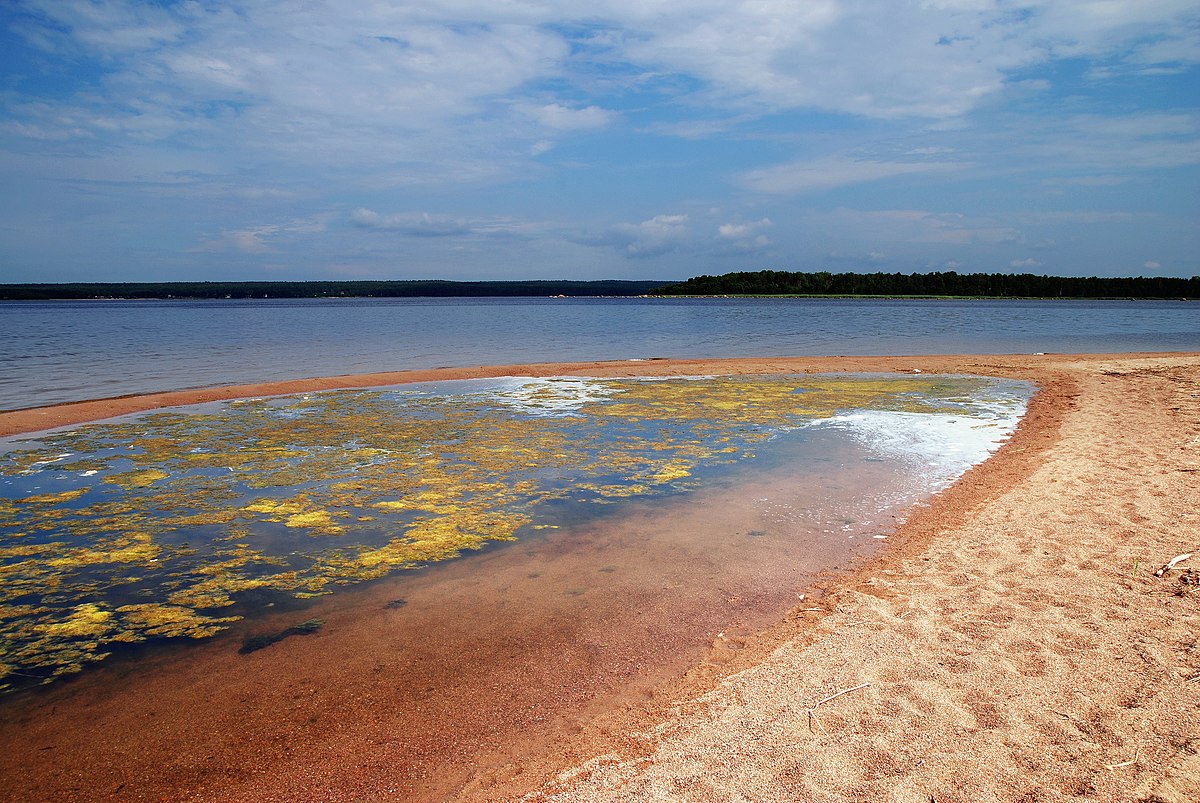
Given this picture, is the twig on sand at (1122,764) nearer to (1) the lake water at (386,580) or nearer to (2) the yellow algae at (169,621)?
(1) the lake water at (386,580)

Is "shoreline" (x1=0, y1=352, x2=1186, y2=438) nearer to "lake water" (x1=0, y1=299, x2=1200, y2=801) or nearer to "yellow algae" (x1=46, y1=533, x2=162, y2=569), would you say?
"lake water" (x1=0, y1=299, x2=1200, y2=801)

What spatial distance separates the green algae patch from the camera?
6121 mm

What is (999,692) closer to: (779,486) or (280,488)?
(779,486)

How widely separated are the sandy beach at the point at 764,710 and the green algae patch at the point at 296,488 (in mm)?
1051

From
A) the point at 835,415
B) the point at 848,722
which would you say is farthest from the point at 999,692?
→ the point at 835,415

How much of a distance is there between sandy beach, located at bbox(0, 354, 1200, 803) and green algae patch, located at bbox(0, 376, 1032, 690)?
1051 millimetres

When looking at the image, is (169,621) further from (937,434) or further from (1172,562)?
(937,434)

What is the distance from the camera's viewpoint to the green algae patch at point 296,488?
6.12 meters

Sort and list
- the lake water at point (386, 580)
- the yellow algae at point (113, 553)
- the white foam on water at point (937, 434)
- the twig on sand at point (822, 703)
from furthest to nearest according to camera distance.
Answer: the white foam on water at point (937, 434) → the yellow algae at point (113, 553) → the lake water at point (386, 580) → the twig on sand at point (822, 703)

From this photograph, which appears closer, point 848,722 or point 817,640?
point 848,722

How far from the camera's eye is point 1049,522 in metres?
7.27

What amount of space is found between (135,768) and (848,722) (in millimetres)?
4078

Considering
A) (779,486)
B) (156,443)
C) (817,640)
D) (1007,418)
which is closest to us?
(817,640)

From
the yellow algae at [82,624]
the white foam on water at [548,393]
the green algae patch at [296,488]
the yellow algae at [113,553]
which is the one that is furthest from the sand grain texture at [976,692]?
the white foam on water at [548,393]
